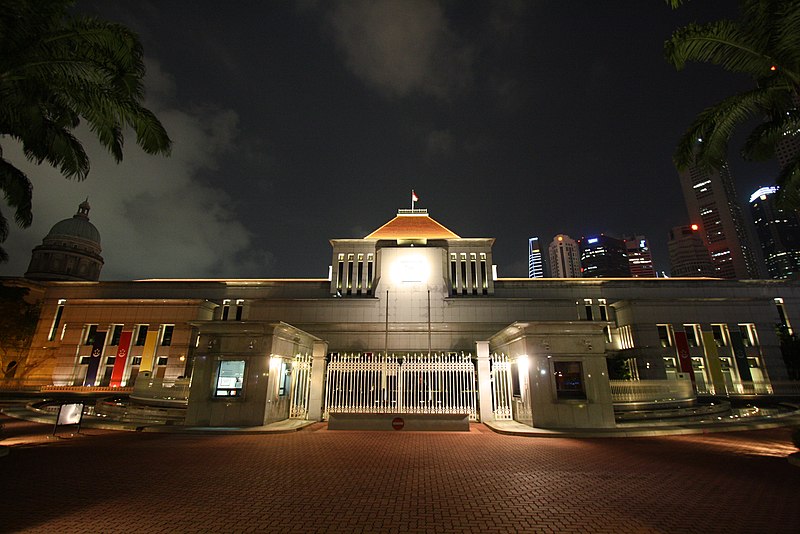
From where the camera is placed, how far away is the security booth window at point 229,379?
46.8ft

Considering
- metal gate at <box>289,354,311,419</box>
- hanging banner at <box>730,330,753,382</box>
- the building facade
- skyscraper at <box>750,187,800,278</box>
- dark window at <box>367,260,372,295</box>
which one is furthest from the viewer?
skyscraper at <box>750,187,800,278</box>

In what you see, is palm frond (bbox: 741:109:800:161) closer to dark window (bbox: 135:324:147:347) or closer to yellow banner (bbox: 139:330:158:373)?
yellow banner (bbox: 139:330:158:373)

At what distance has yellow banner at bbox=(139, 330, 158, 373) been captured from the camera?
37.8 m

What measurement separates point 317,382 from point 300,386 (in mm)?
890

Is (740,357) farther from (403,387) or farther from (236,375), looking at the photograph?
(236,375)

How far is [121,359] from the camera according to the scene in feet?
125

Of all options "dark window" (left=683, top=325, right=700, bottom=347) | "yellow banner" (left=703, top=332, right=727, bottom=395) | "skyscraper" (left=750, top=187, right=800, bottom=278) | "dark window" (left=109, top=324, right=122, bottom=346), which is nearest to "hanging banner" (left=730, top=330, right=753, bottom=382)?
"yellow banner" (left=703, top=332, right=727, bottom=395)

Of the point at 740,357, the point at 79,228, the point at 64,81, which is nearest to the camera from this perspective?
the point at 64,81

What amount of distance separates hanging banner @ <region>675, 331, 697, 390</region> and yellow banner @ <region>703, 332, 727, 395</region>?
145 cm

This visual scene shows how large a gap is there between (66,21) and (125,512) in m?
12.7

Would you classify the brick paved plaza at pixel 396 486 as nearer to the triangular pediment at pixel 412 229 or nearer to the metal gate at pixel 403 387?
the metal gate at pixel 403 387

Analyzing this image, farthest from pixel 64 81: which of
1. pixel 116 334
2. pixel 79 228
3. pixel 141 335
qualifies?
pixel 79 228

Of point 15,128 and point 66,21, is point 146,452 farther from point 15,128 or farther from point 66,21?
point 66,21

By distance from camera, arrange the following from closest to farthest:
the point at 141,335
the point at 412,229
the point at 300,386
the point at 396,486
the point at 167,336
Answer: the point at 396,486 → the point at 300,386 → the point at 167,336 → the point at 141,335 → the point at 412,229
